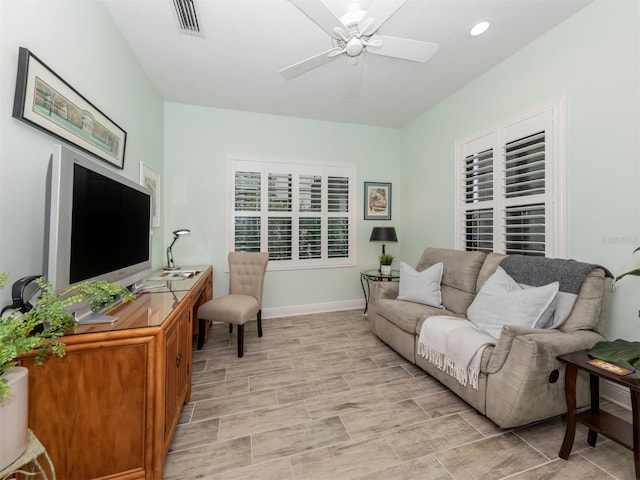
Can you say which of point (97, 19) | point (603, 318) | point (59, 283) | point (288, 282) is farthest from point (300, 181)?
point (603, 318)

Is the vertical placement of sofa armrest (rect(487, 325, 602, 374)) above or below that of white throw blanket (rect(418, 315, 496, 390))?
above

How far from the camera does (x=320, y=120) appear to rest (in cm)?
395

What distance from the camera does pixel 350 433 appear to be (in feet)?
5.32

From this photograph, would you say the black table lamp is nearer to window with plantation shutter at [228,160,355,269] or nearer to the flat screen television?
window with plantation shutter at [228,160,355,269]

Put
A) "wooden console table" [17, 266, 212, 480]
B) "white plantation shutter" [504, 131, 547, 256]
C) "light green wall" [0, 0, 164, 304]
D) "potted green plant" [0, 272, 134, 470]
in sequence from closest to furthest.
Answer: "potted green plant" [0, 272, 134, 470], "wooden console table" [17, 266, 212, 480], "light green wall" [0, 0, 164, 304], "white plantation shutter" [504, 131, 547, 256]

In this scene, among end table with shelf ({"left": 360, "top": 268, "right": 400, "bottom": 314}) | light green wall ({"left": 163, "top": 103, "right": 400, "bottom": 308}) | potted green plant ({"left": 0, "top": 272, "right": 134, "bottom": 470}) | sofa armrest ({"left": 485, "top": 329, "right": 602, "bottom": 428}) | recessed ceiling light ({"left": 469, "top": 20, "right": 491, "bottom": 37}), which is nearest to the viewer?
potted green plant ({"left": 0, "top": 272, "right": 134, "bottom": 470})

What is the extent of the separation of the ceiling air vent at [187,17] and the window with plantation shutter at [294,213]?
161 cm

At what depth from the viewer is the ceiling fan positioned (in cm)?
156

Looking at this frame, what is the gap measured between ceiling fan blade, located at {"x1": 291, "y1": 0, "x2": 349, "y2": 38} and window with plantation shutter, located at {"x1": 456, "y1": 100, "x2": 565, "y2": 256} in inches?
75.0

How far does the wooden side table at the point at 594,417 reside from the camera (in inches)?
48.2

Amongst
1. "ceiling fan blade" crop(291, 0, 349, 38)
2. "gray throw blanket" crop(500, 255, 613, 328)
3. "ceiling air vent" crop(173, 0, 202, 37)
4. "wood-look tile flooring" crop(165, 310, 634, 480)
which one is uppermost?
"ceiling air vent" crop(173, 0, 202, 37)

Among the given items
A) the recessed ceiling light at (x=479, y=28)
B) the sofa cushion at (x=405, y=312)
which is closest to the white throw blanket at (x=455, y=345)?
the sofa cushion at (x=405, y=312)

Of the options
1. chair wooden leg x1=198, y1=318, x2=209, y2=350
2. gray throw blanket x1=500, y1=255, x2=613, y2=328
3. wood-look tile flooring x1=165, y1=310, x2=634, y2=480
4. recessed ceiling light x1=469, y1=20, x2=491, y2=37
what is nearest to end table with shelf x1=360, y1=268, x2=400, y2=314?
wood-look tile flooring x1=165, y1=310, x2=634, y2=480

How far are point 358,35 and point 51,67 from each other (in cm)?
180
